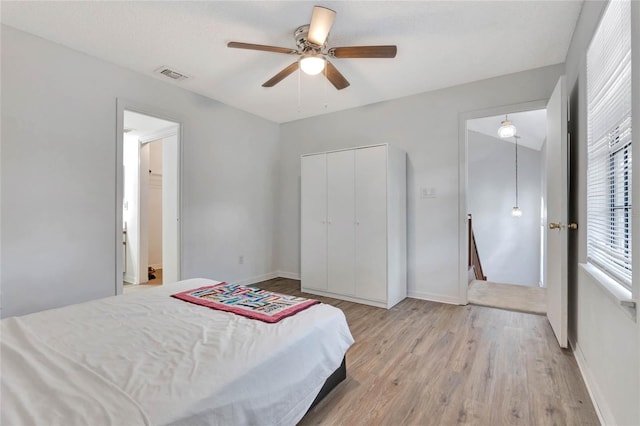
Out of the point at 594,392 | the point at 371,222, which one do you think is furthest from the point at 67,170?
the point at 594,392

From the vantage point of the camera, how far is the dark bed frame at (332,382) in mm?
1638

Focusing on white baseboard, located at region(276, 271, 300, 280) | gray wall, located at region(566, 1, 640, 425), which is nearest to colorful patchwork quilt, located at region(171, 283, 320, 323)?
gray wall, located at region(566, 1, 640, 425)

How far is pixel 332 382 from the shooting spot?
5.72ft

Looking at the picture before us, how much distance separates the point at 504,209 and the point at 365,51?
19.4 ft

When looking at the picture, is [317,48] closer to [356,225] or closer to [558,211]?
[356,225]

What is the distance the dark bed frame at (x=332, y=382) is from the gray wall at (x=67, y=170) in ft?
7.70

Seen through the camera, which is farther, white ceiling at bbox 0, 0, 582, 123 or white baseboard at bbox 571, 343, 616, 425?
white ceiling at bbox 0, 0, 582, 123

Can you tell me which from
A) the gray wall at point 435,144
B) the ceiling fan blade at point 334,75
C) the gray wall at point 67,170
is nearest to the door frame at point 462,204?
the gray wall at point 435,144

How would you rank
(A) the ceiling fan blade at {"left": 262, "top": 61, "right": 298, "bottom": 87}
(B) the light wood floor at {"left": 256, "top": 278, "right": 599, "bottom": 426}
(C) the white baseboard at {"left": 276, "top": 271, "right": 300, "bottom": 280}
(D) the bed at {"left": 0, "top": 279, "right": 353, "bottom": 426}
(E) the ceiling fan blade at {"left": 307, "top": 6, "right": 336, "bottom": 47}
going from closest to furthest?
(D) the bed at {"left": 0, "top": 279, "right": 353, "bottom": 426} → (B) the light wood floor at {"left": 256, "top": 278, "right": 599, "bottom": 426} → (E) the ceiling fan blade at {"left": 307, "top": 6, "right": 336, "bottom": 47} → (A) the ceiling fan blade at {"left": 262, "top": 61, "right": 298, "bottom": 87} → (C) the white baseboard at {"left": 276, "top": 271, "right": 300, "bottom": 280}

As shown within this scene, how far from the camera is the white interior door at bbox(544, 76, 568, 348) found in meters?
2.23

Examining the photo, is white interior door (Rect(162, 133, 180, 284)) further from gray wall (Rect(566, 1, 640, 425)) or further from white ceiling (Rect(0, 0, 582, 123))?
gray wall (Rect(566, 1, 640, 425))

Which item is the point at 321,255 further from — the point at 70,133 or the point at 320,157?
the point at 70,133

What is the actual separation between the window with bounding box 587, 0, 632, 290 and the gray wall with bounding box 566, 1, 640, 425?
4.3 inches

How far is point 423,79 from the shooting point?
3238 mm
